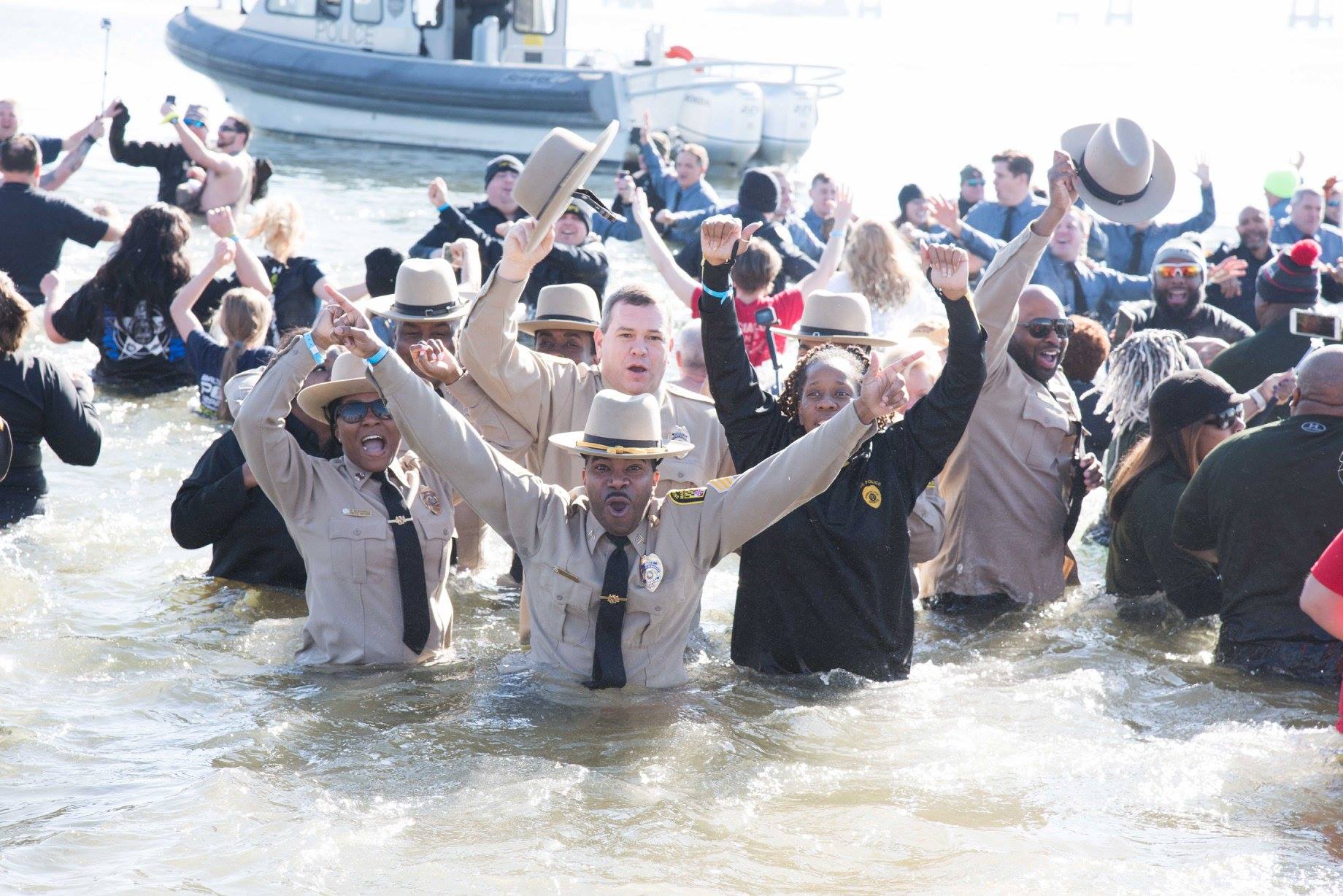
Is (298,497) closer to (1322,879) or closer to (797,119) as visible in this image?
(1322,879)

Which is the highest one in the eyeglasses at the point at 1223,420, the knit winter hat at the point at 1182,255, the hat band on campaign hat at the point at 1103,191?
the hat band on campaign hat at the point at 1103,191

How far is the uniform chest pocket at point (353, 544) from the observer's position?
5.04 meters

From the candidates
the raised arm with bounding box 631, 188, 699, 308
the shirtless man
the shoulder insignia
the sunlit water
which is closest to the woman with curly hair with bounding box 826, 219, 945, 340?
the raised arm with bounding box 631, 188, 699, 308

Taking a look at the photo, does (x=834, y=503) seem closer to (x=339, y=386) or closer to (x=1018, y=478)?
(x=1018, y=478)

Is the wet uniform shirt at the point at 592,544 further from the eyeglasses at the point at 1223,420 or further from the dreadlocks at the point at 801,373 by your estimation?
the eyeglasses at the point at 1223,420

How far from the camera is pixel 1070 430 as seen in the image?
610cm

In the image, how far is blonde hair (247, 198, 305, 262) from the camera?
9.51 meters

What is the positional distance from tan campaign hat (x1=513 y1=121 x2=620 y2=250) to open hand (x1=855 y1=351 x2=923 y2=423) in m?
1.35

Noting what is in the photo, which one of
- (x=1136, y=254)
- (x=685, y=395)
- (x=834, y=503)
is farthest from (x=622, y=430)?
(x=1136, y=254)

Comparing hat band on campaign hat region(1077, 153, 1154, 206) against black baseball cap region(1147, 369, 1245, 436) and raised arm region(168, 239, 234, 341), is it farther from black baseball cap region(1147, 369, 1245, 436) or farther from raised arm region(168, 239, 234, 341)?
raised arm region(168, 239, 234, 341)

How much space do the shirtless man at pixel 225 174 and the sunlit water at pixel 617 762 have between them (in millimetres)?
7234

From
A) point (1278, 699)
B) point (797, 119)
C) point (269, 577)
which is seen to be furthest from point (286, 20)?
point (1278, 699)

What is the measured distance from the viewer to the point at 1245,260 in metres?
11.0

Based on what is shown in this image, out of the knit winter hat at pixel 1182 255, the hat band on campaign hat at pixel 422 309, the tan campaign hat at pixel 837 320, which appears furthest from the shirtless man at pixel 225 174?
the tan campaign hat at pixel 837 320
